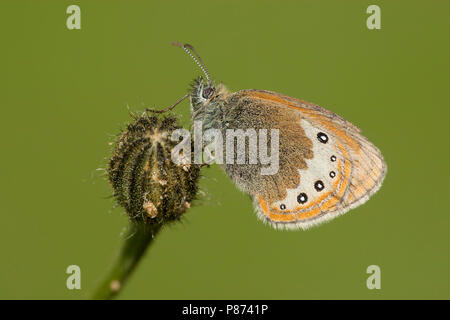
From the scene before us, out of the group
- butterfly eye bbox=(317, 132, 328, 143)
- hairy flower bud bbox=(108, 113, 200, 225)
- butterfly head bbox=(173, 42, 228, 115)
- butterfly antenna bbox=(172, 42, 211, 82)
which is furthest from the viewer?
butterfly antenna bbox=(172, 42, 211, 82)

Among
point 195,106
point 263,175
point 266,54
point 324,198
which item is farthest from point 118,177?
point 266,54

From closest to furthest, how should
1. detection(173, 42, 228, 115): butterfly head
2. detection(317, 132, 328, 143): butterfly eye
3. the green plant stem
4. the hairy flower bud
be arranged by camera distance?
the hairy flower bud
the green plant stem
detection(173, 42, 228, 115): butterfly head
detection(317, 132, 328, 143): butterfly eye

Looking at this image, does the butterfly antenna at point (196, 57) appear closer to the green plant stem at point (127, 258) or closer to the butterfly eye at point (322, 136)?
the butterfly eye at point (322, 136)

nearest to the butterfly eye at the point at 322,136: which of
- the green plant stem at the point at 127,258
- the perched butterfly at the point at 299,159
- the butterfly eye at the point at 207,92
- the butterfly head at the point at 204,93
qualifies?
the perched butterfly at the point at 299,159

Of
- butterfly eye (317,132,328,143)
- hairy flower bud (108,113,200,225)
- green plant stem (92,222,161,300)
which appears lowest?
green plant stem (92,222,161,300)

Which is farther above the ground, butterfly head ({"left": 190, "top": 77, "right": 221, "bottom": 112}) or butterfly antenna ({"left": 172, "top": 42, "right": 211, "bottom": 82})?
butterfly antenna ({"left": 172, "top": 42, "right": 211, "bottom": 82})

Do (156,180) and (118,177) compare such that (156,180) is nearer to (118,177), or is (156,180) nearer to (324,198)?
(118,177)

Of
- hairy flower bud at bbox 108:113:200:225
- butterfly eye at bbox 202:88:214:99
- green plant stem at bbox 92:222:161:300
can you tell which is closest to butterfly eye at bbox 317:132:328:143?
butterfly eye at bbox 202:88:214:99

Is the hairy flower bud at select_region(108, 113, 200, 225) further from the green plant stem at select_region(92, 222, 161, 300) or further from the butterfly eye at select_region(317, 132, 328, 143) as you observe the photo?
the butterfly eye at select_region(317, 132, 328, 143)
